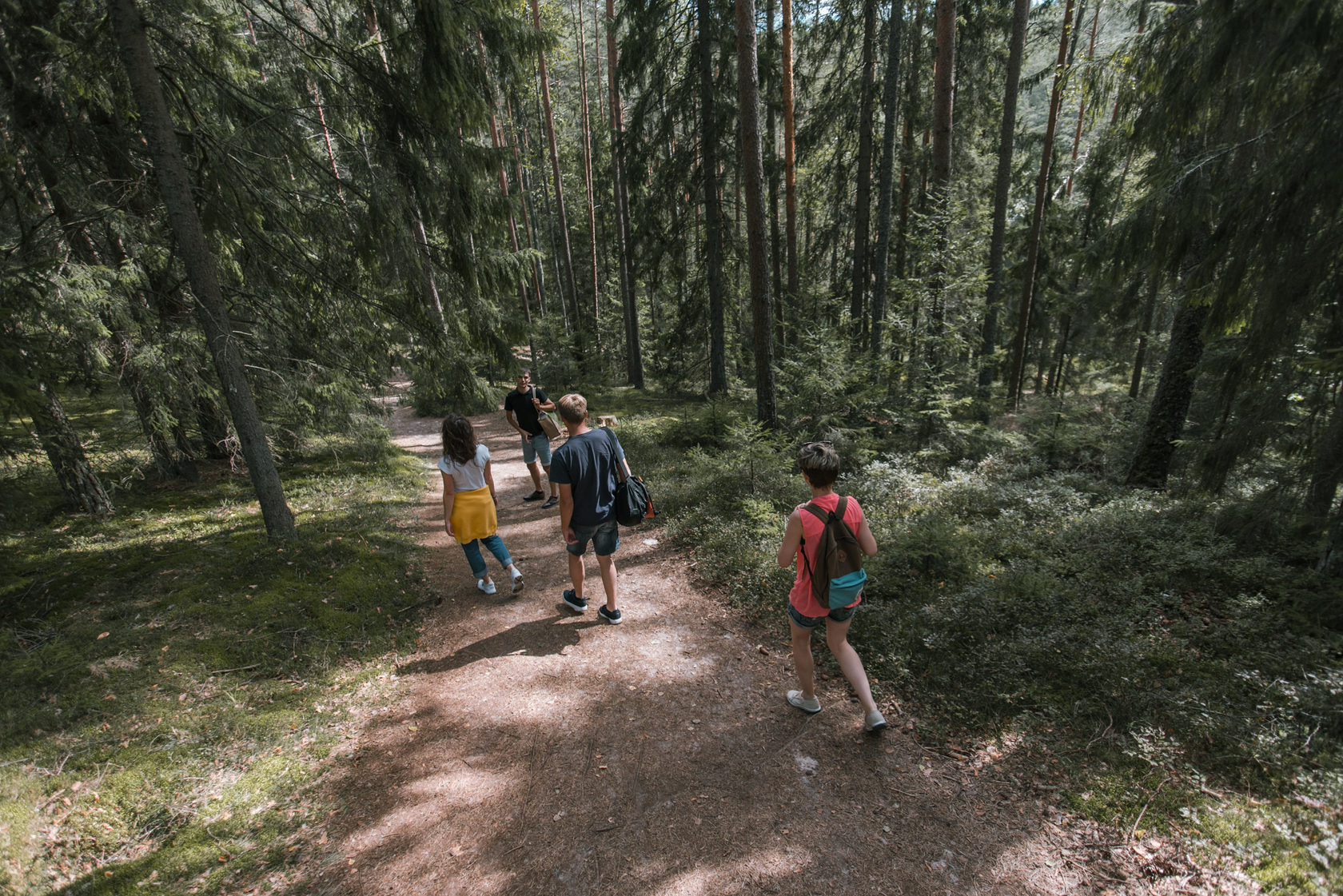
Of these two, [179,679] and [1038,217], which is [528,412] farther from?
[1038,217]

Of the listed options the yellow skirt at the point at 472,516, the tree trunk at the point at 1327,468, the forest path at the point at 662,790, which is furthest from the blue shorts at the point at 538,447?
the tree trunk at the point at 1327,468

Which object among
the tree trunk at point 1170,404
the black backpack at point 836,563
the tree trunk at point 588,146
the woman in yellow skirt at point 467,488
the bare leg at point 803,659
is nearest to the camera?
the black backpack at point 836,563

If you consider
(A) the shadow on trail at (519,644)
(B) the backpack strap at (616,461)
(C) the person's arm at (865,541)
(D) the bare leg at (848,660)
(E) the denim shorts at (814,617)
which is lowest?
(A) the shadow on trail at (519,644)

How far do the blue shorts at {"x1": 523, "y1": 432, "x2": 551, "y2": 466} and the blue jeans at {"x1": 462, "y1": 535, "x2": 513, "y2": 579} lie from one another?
7.47 ft

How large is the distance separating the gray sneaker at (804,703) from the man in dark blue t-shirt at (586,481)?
190cm

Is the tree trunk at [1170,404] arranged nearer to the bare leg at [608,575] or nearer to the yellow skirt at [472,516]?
the bare leg at [608,575]

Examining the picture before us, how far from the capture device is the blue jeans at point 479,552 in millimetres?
5500

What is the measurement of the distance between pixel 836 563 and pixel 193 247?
6.34m

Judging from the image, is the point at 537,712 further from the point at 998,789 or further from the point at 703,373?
the point at 703,373

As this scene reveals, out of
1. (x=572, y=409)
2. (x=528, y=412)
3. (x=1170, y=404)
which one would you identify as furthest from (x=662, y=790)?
(x=1170, y=404)

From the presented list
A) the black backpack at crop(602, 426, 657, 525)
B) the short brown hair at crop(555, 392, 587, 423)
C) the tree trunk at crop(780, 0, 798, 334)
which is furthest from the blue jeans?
the tree trunk at crop(780, 0, 798, 334)

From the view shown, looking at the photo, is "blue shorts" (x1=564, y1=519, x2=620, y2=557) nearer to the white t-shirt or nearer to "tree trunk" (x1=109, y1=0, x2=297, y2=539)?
the white t-shirt

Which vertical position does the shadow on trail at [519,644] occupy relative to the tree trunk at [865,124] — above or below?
below

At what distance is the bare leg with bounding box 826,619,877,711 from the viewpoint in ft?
11.5
